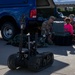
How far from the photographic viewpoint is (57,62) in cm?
759

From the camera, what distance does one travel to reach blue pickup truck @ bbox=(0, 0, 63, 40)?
11.0 m

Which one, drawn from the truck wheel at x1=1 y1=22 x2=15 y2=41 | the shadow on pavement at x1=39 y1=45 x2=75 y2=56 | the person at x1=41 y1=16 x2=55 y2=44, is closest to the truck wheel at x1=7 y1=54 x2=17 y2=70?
the shadow on pavement at x1=39 y1=45 x2=75 y2=56

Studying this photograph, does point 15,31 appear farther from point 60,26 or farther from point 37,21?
point 60,26

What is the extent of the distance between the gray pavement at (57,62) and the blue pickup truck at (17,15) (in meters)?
1.22

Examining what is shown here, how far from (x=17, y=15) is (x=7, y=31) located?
90 centimetres

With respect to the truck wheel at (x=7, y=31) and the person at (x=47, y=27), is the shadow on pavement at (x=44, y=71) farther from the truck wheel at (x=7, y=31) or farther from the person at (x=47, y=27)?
the truck wheel at (x=7, y=31)

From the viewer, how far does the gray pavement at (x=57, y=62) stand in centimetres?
656

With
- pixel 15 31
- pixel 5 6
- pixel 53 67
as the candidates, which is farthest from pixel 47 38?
pixel 53 67

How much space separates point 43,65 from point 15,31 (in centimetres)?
470

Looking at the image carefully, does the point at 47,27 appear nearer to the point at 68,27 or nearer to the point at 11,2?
the point at 68,27

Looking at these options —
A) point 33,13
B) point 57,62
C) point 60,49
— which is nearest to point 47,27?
point 33,13

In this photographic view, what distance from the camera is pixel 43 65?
6.76m

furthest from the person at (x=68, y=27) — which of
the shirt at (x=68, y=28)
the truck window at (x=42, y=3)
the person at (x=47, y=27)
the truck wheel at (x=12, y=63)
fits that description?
the truck wheel at (x=12, y=63)

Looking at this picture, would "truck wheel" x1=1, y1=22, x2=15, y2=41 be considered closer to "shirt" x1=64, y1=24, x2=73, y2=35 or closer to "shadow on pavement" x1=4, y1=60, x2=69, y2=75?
"shirt" x1=64, y1=24, x2=73, y2=35
